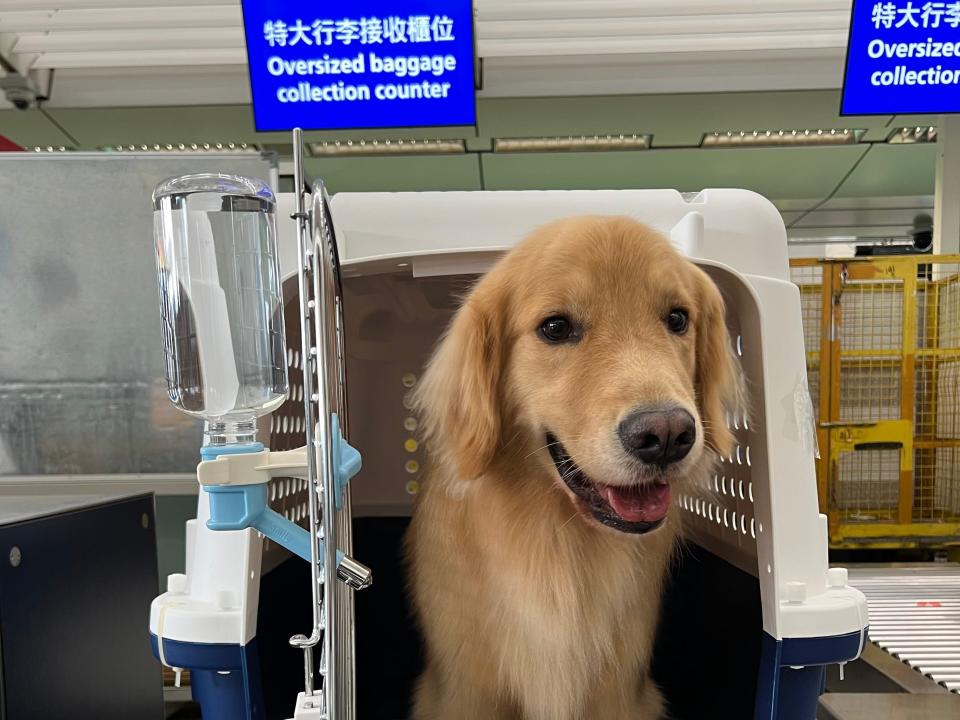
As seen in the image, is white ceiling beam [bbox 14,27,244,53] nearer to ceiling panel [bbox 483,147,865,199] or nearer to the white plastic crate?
ceiling panel [bbox 483,147,865,199]

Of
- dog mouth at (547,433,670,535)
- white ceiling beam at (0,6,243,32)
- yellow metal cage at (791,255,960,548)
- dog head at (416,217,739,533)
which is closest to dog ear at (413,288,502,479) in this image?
dog head at (416,217,739,533)

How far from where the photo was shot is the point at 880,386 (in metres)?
3.22

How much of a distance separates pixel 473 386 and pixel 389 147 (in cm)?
363

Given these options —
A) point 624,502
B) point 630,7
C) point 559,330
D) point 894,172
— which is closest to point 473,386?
point 559,330

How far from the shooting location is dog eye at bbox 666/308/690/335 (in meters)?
0.97

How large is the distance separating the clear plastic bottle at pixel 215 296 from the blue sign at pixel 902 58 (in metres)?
3.14

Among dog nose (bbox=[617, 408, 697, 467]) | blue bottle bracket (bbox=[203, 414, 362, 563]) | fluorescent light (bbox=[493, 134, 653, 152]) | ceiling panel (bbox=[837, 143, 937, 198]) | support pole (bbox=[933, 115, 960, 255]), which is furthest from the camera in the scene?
ceiling panel (bbox=[837, 143, 937, 198])

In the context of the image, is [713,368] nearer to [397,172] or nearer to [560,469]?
[560,469]

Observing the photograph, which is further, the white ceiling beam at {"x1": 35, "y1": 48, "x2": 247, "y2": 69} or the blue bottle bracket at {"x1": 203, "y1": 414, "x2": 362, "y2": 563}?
the white ceiling beam at {"x1": 35, "y1": 48, "x2": 247, "y2": 69}

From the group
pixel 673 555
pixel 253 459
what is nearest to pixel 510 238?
pixel 673 555

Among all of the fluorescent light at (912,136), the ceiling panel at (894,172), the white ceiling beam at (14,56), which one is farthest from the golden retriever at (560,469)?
the ceiling panel at (894,172)

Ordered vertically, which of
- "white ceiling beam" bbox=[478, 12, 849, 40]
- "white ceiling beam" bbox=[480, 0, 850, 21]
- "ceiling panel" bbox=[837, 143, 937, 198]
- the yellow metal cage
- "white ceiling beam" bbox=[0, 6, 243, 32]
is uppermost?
"white ceiling beam" bbox=[0, 6, 243, 32]

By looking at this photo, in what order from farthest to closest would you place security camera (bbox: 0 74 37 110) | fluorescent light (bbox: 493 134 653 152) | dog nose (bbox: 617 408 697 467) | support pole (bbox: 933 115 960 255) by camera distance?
fluorescent light (bbox: 493 134 653 152) → support pole (bbox: 933 115 960 255) → security camera (bbox: 0 74 37 110) → dog nose (bbox: 617 408 697 467)

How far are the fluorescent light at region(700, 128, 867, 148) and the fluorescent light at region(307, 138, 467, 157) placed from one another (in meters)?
1.64
